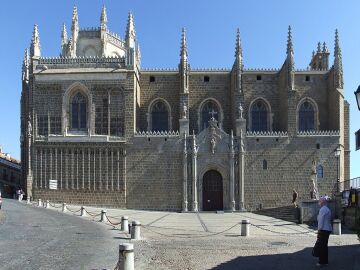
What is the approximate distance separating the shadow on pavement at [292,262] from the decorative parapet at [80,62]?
25.7 metres

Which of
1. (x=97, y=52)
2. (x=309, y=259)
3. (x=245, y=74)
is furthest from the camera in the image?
(x=97, y=52)

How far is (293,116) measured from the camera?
123ft

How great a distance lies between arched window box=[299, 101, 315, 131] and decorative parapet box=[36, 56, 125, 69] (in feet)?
44.3

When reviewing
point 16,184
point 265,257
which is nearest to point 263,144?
point 265,257

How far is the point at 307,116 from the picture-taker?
3944cm

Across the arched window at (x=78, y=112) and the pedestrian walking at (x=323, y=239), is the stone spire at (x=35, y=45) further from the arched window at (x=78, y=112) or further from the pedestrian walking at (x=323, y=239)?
the pedestrian walking at (x=323, y=239)

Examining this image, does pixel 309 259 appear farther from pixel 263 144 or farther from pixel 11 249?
pixel 263 144

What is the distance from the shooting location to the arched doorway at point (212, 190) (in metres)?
36.9

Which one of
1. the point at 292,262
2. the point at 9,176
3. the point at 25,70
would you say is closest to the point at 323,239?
the point at 292,262

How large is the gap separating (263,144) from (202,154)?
426 cm

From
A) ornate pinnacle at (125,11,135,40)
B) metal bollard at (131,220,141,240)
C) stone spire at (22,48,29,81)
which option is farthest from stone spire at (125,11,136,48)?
metal bollard at (131,220,141,240)

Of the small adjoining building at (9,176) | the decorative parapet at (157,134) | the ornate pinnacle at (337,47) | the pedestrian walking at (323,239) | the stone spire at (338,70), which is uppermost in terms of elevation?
the ornate pinnacle at (337,47)

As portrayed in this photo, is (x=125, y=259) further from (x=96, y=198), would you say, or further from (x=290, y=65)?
(x=290, y=65)

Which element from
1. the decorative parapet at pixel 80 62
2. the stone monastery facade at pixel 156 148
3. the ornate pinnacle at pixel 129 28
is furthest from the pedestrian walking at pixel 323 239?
the ornate pinnacle at pixel 129 28
